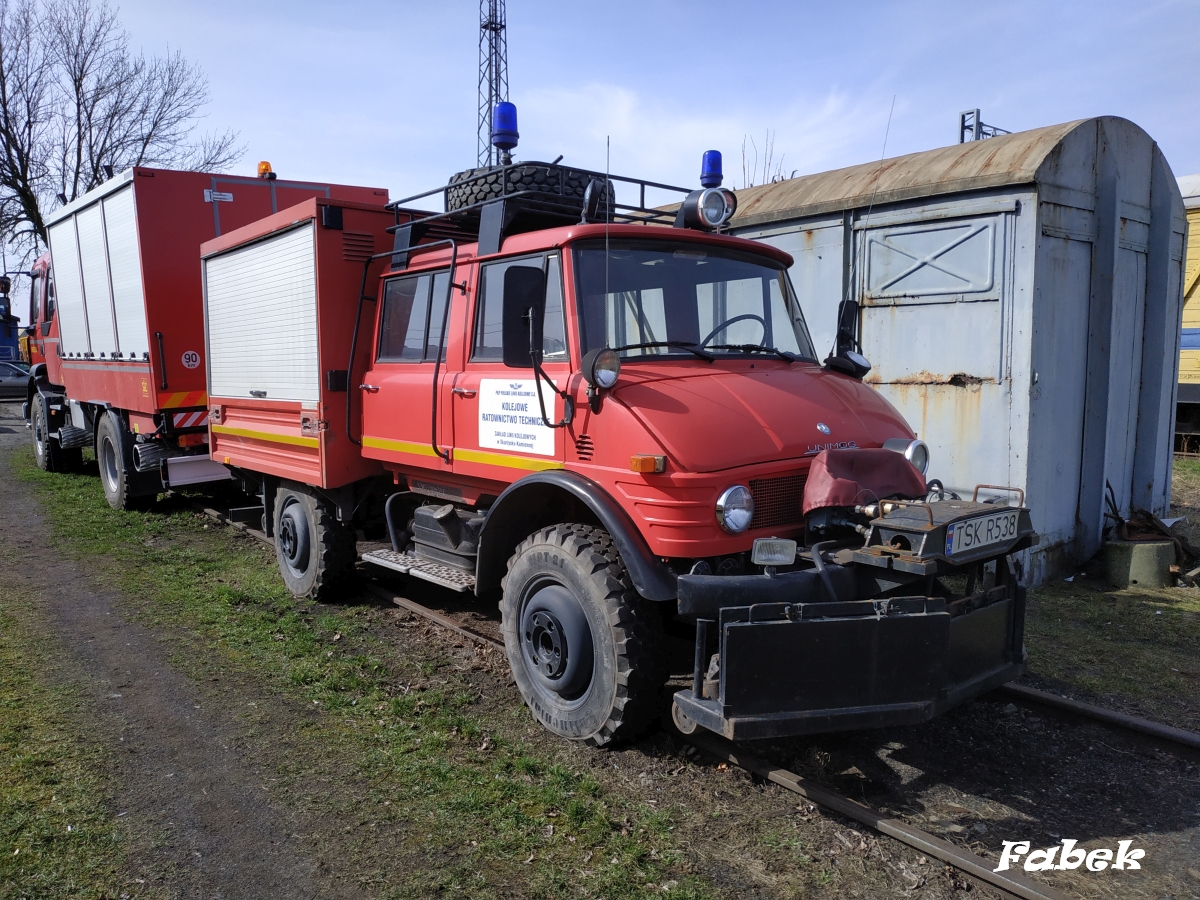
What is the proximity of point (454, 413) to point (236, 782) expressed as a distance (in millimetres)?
2269

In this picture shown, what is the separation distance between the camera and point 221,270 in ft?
24.5

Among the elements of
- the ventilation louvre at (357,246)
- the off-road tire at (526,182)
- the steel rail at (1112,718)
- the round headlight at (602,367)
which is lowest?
the steel rail at (1112,718)

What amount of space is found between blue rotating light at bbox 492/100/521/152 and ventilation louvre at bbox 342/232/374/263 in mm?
1170

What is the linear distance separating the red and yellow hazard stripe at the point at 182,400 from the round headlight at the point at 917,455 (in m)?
7.39

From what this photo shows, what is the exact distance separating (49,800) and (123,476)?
23.7 feet

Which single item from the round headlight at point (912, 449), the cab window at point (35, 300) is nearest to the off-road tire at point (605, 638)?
the round headlight at point (912, 449)

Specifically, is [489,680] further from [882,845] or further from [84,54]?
[84,54]

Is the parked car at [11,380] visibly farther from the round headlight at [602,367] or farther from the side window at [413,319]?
the round headlight at [602,367]

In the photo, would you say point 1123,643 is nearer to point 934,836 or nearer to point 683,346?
point 934,836

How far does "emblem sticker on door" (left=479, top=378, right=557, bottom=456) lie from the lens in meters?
4.47

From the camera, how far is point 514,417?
184 inches

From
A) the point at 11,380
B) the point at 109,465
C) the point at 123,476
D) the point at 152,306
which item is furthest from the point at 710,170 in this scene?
the point at 11,380

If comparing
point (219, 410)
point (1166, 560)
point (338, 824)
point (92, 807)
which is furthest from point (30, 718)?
point (1166, 560)

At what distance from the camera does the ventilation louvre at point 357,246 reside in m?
6.01
